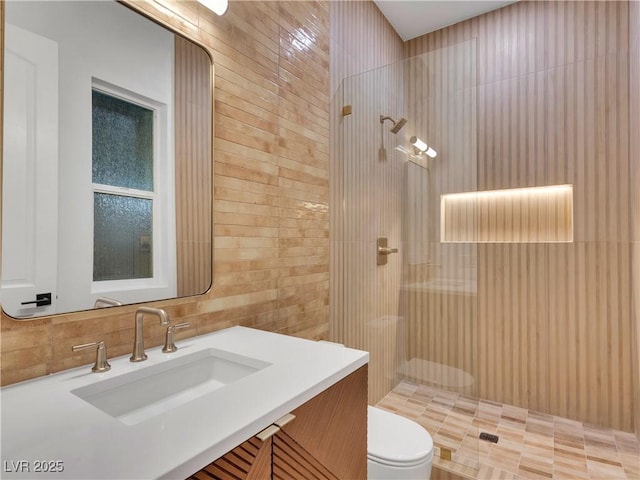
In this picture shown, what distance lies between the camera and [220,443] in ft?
1.93

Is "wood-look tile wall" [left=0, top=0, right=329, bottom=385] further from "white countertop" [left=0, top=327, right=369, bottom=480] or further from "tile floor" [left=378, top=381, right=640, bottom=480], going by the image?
"tile floor" [left=378, top=381, right=640, bottom=480]

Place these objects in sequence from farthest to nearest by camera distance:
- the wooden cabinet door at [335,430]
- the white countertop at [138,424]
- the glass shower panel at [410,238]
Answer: the glass shower panel at [410,238]
the wooden cabinet door at [335,430]
the white countertop at [138,424]

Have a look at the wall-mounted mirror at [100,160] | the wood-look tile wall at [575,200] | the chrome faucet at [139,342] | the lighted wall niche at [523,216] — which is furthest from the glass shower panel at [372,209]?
the chrome faucet at [139,342]

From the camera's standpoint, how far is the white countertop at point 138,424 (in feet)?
1.72

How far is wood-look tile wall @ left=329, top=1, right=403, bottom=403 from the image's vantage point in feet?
6.75

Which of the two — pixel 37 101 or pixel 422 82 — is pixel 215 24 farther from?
pixel 422 82

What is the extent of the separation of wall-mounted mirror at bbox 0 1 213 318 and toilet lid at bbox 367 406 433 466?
0.93 metres

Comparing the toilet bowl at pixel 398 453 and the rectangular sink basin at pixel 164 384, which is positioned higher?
the rectangular sink basin at pixel 164 384

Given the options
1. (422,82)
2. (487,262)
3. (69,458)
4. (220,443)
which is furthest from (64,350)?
(487,262)

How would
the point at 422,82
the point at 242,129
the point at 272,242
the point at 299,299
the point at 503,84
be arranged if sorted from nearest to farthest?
1. the point at 242,129
2. the point at 272,242
3. the point at 299,299
4. the point at 422,82
5. the point at 503,84

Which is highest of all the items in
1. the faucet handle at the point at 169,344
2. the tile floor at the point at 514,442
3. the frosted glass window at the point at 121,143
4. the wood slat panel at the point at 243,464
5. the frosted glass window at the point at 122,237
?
the frosted glass window at the point at 121,143

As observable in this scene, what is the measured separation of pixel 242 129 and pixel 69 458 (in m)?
1.20

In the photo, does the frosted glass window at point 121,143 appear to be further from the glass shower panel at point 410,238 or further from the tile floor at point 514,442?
the tile floor at point 514,442

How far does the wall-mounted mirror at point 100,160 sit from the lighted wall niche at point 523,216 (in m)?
1.58
